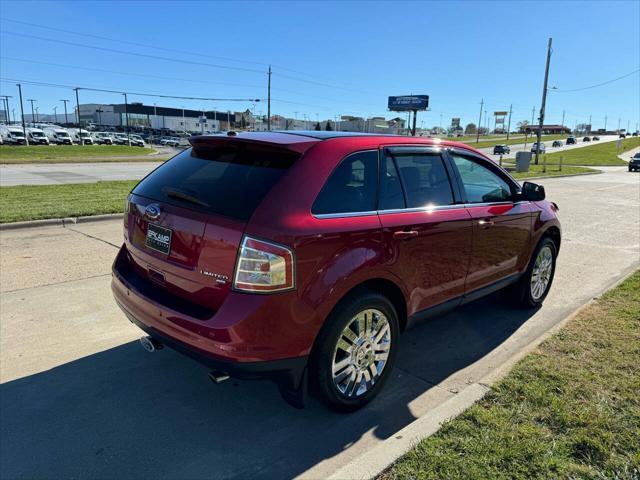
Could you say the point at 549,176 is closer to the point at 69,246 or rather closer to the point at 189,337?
the point at 69,246

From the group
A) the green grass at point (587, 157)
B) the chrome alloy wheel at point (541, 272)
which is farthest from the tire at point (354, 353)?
the green grass at point (587, 157)

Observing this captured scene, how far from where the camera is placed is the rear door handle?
125 inches

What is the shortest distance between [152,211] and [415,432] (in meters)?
2.15

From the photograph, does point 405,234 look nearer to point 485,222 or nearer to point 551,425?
point 485,222

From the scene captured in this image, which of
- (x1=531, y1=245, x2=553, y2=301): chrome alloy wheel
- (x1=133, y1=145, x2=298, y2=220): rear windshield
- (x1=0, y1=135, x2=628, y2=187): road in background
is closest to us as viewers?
(x1=133, y1=145, x2=298, y2=220): rear windshield

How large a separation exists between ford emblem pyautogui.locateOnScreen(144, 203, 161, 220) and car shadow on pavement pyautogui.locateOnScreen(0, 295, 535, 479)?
124 cm

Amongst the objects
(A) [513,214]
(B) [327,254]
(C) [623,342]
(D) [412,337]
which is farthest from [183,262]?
(C) [623,342]

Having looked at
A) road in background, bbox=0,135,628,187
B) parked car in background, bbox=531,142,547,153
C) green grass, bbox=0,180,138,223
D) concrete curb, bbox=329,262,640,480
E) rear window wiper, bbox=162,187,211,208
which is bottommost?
road in background, bbox=0,135,628,187

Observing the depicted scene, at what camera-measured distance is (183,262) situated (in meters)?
2.86

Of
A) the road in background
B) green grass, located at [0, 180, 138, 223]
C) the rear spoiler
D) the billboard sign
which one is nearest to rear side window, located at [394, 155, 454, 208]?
the rear spoiler

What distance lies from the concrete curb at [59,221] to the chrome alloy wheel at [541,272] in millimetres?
7336

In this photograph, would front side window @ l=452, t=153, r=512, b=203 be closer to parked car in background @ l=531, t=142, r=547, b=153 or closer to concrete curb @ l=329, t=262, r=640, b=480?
concrete curb @ l=329, t=262, r=640, b=480

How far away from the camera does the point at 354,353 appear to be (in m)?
3.08

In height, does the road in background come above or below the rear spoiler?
below
